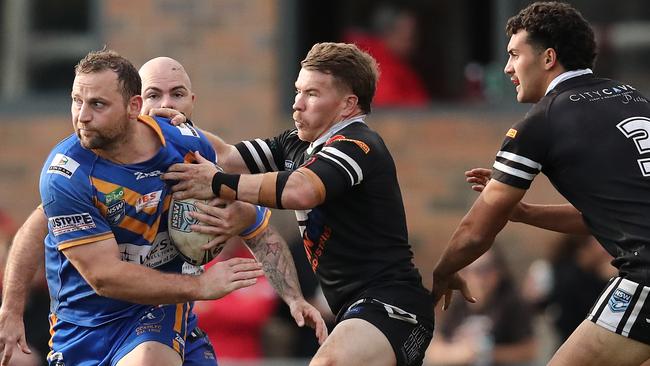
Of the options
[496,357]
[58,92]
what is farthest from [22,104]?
[496,357]

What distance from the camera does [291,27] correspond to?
12438 millimetres

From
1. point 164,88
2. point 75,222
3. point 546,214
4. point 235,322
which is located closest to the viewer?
point 75,222

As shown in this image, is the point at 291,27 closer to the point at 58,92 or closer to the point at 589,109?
the point at 58,92

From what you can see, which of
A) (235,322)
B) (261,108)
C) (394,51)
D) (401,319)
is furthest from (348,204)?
(394,51)

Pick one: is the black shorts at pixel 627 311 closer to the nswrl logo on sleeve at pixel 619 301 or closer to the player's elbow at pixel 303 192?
the nswrl logo on sleeve at pixel 619 301

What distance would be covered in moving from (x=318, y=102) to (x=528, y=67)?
1054mm

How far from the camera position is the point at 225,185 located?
6789 millimetres

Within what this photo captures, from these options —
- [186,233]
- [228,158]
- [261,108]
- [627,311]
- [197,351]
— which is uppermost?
[228,158]

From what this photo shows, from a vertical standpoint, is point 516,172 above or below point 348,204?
above

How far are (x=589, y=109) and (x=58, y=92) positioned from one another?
704cm

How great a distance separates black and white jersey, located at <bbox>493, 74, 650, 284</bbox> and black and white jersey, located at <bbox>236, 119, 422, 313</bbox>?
0.61m

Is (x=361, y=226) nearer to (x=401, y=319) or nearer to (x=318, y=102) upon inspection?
(x=401, y=319)

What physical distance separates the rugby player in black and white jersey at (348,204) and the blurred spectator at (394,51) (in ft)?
17.4

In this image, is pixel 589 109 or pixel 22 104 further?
pixel 22 104
